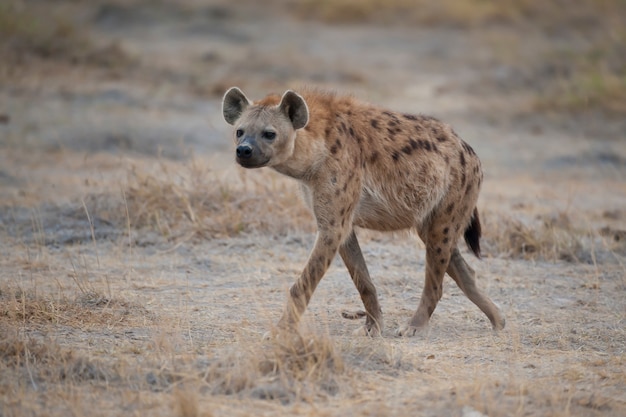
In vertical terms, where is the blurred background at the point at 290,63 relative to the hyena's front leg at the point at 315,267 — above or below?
below

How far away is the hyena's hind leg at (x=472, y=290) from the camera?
5352mm

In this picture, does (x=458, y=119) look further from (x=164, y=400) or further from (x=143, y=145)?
(x=164, y=400)

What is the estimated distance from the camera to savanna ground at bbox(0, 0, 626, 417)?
415cm

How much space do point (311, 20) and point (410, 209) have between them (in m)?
13.6

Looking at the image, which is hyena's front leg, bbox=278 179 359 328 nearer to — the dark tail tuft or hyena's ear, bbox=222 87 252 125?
hyena's ear, bbox=222 87 252 125

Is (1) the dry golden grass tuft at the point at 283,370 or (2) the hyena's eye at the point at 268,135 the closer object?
(1) the dry golden grass tuft at the point at 283,370

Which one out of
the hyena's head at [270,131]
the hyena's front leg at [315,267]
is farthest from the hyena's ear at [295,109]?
the hyena's front leg at [315,267]

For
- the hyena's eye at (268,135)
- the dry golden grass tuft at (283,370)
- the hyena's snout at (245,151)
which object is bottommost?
the dry golden grass tuft at (283,370)

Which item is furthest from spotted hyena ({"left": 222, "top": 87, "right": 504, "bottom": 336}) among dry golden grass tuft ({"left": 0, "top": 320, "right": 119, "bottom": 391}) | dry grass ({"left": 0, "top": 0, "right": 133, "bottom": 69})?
dry grass ({"left": 0, "top": 0, "right": 133, "bottom": 69})

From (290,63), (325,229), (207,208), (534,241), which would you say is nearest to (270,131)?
(325,229)

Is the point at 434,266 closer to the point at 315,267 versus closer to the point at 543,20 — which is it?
the point at 315,267

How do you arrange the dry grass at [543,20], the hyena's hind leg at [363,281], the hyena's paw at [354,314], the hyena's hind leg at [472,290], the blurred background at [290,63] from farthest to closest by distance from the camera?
the dry grass at [543,20], the blurred background at [290,63], the hyena's paw at [354,314], the hyena's hind leg at [472,290], the hyena's hind leg at [363,281]

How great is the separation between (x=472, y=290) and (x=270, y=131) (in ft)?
4.65

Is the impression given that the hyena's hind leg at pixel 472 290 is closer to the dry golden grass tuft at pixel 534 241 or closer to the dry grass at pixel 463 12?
the dry golden grass tuft at pixel 534 241
